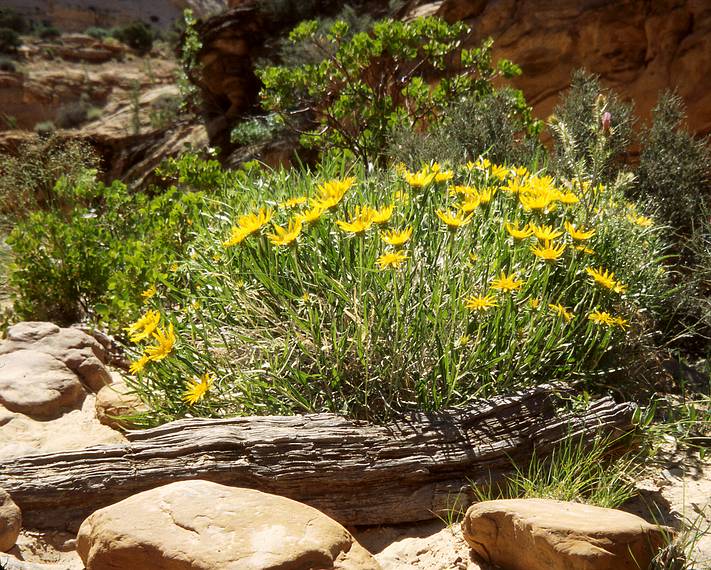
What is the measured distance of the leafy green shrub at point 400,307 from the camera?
243 centimetres

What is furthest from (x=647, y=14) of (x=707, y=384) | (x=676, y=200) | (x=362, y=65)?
(x=707, y=384)

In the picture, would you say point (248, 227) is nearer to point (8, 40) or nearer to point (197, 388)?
point (197, 388)

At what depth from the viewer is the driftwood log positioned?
2.29 meters

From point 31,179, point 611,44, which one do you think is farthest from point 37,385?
point 611,44

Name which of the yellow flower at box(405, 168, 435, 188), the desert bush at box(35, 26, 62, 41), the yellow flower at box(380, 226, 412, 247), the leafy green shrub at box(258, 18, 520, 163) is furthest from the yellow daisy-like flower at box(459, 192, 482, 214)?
the desert bush at box(35, 26, 62, 41)

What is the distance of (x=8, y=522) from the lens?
7.04ft

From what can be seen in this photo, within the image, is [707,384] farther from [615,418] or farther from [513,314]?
[513,314]

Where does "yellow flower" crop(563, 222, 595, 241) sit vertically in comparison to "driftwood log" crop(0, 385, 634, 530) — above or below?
above

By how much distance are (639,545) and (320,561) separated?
86 cm

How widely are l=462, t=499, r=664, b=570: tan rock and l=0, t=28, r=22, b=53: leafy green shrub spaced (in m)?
28.5

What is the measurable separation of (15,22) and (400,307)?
30.8m

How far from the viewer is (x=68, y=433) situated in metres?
3.30

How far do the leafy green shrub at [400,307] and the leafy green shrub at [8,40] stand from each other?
2695cm

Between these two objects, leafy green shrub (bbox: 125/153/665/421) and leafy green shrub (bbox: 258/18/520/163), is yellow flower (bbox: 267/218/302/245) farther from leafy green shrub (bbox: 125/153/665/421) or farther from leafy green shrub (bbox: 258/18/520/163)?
leafy green shrub (bbox: 258/18/520/163)
